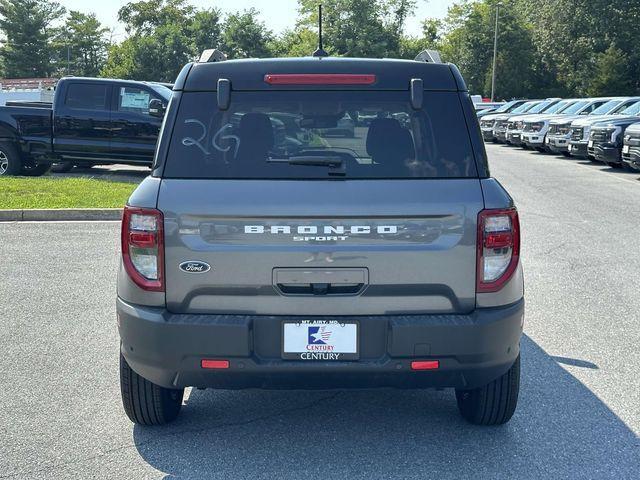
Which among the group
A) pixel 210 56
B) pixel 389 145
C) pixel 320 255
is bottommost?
pixel 320 255

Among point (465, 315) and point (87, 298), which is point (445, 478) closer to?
point (465, 315)

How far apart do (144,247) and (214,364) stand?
1.99 feet

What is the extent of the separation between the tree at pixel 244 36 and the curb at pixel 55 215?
57197mm

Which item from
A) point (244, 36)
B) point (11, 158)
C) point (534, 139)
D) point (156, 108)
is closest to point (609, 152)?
point (534, 139)

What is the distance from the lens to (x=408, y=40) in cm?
9644

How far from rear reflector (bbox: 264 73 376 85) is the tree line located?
58.8m

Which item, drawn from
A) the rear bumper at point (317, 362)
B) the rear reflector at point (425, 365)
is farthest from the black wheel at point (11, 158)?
the rear reflector at point (425, 365)

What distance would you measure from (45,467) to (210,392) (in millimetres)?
1250

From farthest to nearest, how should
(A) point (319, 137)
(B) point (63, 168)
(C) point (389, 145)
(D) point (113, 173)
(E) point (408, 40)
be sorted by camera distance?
(E) point (408, 40) < (B) point (63, 168) < (D) point (113, 173) < (A) point (319, 137) < (C) point (389, 145)

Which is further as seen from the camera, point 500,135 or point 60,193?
point 500,135

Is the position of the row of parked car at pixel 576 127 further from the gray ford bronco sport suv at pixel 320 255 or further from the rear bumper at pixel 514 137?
the gray ford bronco sport suv at pixel 320 255

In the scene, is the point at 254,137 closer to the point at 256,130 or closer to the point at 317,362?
the point at 256,130

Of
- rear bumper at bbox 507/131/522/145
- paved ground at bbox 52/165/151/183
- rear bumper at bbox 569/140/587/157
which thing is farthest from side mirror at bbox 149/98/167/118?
rear bumper at bbox 507/131/522/145

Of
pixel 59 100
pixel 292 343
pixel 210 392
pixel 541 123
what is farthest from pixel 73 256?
pixel 541 123
